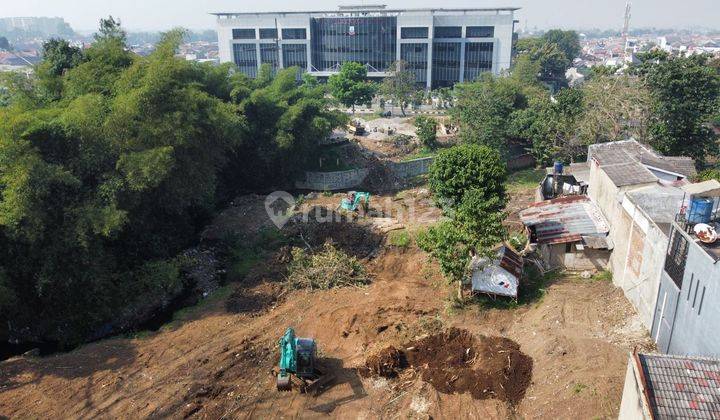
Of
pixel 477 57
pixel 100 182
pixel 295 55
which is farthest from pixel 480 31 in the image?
pixel 100 182

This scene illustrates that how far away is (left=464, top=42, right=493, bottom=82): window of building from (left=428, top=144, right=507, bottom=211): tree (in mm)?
47075

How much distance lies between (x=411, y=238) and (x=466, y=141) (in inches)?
428

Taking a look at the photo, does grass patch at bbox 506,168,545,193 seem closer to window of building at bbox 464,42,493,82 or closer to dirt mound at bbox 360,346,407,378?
dirt mound at bbox 360,346,407,378

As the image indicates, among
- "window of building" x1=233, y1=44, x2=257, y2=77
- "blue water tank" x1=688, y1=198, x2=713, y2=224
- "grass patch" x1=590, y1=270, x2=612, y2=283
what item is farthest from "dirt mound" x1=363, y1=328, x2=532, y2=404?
"window of building" x1=233, y1=44, x2=257, y2=77

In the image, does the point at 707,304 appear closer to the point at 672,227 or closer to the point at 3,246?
the point at 672,227

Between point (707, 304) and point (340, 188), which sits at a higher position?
point (707, 304)

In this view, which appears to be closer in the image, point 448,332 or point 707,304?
point 707,304

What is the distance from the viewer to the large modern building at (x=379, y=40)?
61.6 m

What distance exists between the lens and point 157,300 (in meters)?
18.8

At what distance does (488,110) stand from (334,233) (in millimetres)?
13942

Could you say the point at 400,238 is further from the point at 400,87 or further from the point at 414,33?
the point at 414,33

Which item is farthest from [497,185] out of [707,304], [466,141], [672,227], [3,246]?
[3,246]

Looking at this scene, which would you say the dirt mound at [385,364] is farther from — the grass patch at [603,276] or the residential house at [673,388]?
the grass patch at [603,276]

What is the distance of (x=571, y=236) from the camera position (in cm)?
1758
